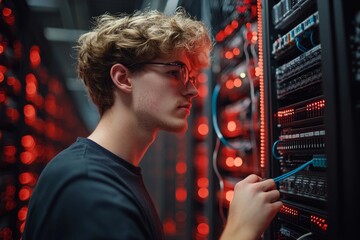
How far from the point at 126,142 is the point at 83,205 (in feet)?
1.27

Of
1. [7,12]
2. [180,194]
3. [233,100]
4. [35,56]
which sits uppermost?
[7,12]

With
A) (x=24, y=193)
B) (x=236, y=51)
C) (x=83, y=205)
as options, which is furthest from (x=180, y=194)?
(x=83, y=205)

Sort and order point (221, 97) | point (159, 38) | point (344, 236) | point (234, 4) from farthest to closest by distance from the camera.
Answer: point (221, 97)
point (234, 4)
point (159, 38)
point (344, 236)

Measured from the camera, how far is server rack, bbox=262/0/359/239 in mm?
751

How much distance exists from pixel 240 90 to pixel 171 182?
8.44 feet

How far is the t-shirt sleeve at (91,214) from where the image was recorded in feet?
2.64

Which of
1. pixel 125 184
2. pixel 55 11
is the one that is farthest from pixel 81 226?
pixel 55 11

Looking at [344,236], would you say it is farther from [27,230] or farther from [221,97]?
[221,97]

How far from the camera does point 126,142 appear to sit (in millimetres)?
1182

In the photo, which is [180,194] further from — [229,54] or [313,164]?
[313,164]

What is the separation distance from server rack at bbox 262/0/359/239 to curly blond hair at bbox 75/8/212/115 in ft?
1.28

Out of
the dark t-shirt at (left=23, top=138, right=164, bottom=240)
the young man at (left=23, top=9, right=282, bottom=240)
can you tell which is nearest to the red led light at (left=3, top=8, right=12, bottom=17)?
the young man at (left=23, top=9, right=282, bottom=240)

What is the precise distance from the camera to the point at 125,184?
100cm

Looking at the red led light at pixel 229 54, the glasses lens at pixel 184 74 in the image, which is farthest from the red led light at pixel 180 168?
the glasses lens at pixel 184 74
